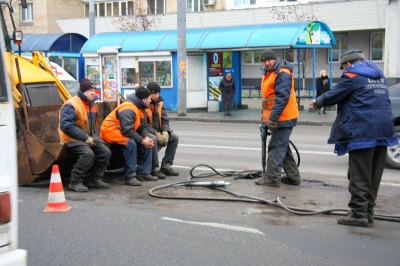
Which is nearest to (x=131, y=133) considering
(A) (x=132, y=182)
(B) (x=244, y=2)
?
(A) (x=132, y=182)

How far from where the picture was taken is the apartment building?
31.9 m

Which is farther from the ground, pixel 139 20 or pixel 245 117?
pixel 139 20

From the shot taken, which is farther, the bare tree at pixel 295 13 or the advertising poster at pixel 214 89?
the bare tree at pixel 295 13

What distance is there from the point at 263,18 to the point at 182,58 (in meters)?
13.2

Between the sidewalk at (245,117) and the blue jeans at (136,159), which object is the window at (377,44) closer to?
the sidewalk at (245,117)

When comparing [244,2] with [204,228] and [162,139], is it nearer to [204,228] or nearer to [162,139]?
[162,139]

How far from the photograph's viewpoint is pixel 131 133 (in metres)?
9.25

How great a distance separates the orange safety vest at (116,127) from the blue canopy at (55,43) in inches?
880

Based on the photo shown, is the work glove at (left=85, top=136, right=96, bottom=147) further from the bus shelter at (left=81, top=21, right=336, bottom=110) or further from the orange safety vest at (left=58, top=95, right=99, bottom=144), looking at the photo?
the bus shelter at (left=81, top=21, right=336, bottom=110)

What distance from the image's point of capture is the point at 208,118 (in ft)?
77.5

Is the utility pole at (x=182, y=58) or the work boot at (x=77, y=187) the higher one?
the utility pole at (x=182, y=58)

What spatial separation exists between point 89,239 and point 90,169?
9.19 ft

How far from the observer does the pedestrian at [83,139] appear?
8.75 meters

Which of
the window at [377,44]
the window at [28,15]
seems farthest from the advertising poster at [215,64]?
the window at [28,15]
